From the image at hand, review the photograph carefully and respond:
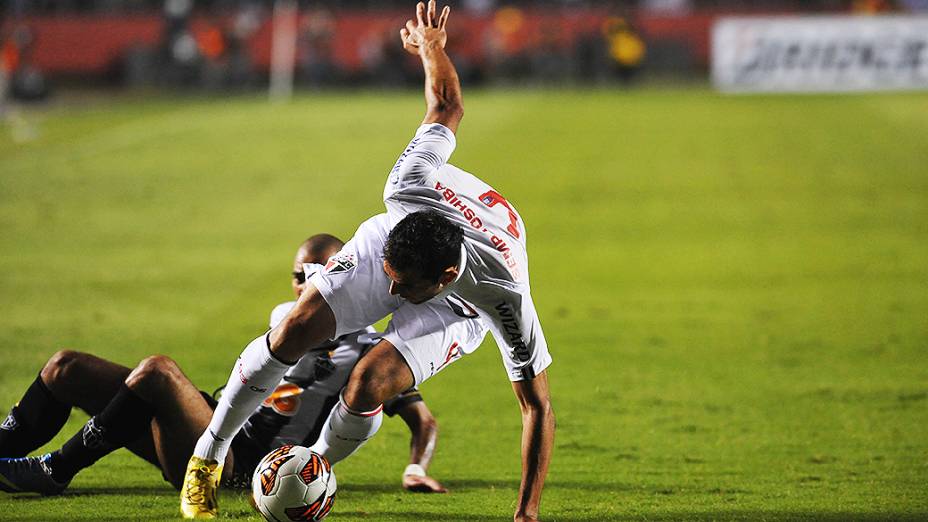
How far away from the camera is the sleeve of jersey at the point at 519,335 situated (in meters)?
5.96

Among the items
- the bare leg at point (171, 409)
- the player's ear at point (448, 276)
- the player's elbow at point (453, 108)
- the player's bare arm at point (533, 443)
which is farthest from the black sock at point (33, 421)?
the player's elbow at point (453, 108)

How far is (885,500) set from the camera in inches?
268

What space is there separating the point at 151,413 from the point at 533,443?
1.82 m

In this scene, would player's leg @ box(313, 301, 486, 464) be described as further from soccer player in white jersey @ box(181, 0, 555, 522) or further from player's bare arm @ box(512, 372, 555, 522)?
player's bare arm @ box(512, 372, 555, 522)

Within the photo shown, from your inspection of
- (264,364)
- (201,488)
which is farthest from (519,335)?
(201,488)

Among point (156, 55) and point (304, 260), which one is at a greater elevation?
point (304, 260)

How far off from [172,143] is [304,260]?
1983 centimetres

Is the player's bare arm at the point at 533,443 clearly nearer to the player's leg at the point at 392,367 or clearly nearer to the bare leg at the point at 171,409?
the player's leg at the point at 392,367

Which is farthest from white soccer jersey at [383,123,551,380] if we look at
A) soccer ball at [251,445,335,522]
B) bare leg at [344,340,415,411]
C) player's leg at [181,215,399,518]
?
soccer ball at [251,445,335,522]

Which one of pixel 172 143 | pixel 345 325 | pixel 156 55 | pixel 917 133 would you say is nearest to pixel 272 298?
pixel 345 325

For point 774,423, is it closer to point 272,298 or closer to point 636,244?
point 272,298

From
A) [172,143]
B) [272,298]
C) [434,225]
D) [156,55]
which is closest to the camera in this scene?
[434,225]

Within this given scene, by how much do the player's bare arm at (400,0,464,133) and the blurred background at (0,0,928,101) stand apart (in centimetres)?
3351

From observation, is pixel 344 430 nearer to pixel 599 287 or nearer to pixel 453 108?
pixel 453 108
